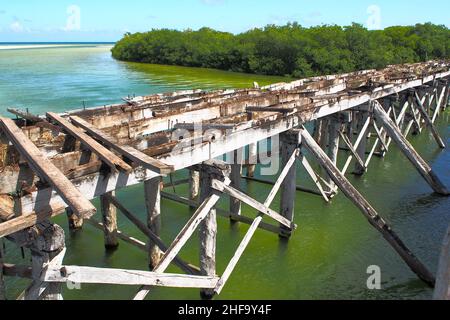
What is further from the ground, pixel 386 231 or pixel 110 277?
pixel 110 277

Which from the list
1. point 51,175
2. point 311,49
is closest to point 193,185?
point 51,175

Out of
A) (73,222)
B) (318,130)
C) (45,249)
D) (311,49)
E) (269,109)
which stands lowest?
(73,222)

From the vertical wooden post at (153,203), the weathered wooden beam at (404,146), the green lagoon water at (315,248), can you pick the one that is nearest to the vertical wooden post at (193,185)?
the green lagoon water at (315,248)

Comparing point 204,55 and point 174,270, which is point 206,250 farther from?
point 204,55

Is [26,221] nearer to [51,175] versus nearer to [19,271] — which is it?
[51,175]

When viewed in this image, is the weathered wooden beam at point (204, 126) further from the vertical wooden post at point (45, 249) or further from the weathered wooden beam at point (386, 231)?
the vertical wooden post at point (45, 249)

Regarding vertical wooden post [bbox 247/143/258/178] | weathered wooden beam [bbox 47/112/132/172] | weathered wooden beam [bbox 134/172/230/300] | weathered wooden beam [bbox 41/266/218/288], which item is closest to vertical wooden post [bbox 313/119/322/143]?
vertical wooden post [bbox 247/143/258/178]
